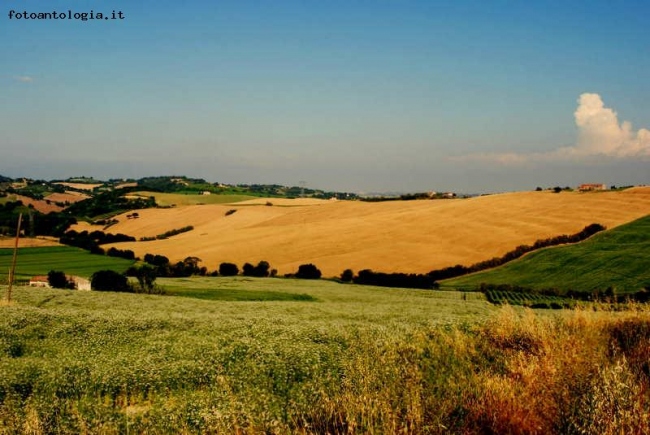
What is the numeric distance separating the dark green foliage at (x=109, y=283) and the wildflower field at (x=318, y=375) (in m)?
34.6

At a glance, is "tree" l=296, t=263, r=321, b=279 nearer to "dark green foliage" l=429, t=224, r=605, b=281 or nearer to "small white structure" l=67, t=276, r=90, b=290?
"dark green foliage" l=429, t=224, r=605, b=281

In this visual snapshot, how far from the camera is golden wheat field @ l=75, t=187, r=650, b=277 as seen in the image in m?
80.1

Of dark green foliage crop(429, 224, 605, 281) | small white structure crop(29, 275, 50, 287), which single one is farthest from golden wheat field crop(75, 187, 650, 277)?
small white structure crop(29, 275, 50, 287)

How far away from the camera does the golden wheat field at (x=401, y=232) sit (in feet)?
263

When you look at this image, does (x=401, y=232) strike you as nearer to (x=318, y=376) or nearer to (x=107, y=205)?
(x=318, y=376)

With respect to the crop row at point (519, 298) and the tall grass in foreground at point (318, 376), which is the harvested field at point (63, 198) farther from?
the tall grass in foreground at point (318, 376)

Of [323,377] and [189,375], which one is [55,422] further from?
[323,377]

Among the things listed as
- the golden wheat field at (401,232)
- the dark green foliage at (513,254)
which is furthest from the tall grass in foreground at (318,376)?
the golden wheat field at (401,232)

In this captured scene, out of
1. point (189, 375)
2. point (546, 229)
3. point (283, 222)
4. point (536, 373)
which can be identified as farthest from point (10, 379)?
point (283, 222)

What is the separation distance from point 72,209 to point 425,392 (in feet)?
586

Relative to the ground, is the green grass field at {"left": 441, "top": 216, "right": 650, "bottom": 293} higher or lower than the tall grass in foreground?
lower

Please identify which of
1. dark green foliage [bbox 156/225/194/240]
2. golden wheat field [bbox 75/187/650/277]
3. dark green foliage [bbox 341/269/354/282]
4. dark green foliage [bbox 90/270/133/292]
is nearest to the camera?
dark green foliage [bbox 90/270/133/292]

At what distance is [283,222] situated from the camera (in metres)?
120

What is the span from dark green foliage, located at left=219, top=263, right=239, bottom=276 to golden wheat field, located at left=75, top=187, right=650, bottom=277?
307 cm
